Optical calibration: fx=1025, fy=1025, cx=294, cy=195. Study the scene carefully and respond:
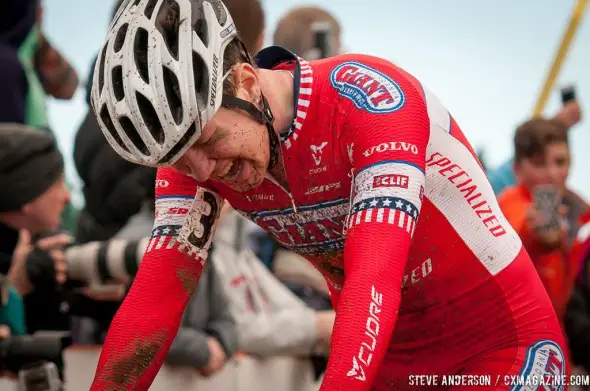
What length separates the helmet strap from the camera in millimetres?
2863

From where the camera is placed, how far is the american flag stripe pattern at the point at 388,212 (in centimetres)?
274

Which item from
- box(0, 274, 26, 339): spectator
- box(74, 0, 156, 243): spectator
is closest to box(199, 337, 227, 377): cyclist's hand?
box(74, 0, 156, 243): spectator

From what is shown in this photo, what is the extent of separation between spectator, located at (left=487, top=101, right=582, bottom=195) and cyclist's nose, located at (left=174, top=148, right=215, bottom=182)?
487 cm

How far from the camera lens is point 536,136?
6887mm

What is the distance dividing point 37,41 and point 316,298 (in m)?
2.38

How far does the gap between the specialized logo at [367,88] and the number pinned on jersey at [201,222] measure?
0.57m

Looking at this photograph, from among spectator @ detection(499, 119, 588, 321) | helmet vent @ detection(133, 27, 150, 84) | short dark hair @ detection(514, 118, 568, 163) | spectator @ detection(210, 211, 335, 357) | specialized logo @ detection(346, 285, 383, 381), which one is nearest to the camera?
specialized logo @ detection(346, 285, 383, 381)

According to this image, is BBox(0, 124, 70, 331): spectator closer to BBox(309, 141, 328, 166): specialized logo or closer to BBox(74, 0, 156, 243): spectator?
BBox(74, 0, 156, 243): spectator

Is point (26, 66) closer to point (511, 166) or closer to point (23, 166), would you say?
point (23, 166)

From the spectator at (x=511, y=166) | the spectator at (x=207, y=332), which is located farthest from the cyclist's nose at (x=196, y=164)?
the spectator at (x=511, y=166)

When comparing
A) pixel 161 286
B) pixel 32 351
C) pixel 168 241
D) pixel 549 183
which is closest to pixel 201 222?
pixel 168 241

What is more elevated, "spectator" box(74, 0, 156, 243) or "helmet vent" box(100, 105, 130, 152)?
"helmet vent" box(100, 105, 130, 152)

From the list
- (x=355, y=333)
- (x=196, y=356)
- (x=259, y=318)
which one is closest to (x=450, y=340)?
(x=355, y=333)

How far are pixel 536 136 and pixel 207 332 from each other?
288 cm
